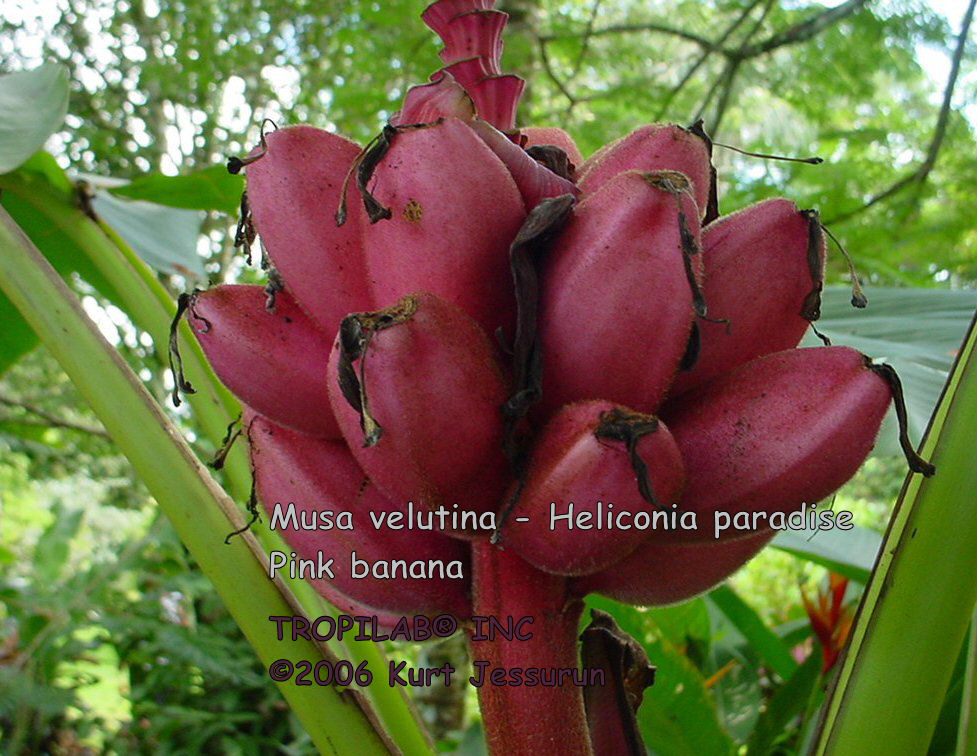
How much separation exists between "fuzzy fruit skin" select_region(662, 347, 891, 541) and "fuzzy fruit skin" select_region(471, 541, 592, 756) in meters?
0.08

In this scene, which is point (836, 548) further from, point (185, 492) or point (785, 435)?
point (185, 492)

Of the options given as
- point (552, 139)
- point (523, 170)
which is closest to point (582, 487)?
point (523, 170)

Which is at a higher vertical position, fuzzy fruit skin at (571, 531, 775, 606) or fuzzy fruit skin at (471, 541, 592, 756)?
fuzzy fruit skin at (571, 531, 775, 606)

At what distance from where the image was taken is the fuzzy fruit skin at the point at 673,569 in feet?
1.45

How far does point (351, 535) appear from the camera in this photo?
45 centimetres

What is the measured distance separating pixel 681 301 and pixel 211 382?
1.56 ft

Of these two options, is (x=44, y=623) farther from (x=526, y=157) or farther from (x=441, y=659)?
(x=526, y=157)

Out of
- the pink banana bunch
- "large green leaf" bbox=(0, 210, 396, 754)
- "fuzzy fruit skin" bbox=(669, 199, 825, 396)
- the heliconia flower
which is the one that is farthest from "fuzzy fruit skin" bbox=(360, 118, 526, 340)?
the heliconia flower

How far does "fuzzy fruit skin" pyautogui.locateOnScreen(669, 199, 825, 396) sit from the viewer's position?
1.37ft

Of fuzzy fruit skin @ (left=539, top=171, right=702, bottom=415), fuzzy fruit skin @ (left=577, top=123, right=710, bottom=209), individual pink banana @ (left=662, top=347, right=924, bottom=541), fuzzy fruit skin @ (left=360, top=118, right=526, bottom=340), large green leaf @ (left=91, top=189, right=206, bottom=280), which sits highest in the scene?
large green leaf @ (left=91, top=189, right=206, bottom=280)

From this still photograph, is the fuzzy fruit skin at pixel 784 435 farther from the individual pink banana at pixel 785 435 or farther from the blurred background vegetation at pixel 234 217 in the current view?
the blurred background vegetation at pixel 234 217

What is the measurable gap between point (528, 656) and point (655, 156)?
27 cm

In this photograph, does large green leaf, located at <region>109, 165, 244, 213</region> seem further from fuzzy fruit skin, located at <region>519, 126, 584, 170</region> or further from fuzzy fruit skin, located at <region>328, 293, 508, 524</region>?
fuzzy fruit skin, located at <region>328, 293, 508, 524</region>

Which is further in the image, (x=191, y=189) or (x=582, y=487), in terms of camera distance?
(x=191, y=189)
